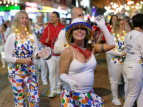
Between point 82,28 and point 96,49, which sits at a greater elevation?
point 82,28

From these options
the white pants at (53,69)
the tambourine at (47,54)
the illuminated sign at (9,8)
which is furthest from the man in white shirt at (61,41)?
the illuminated sign at (9,8)

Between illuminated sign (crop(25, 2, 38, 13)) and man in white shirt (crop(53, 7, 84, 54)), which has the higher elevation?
illuminated sign (crop(25, 2, 38, 13))

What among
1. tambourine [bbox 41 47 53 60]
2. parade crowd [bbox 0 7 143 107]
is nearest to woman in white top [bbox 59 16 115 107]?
parade crowd [bbox 0 7 143 107]

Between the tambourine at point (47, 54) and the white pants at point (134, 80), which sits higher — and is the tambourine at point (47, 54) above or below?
above

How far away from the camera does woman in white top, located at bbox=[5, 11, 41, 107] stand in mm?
2918

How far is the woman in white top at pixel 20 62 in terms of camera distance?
292 centimetres

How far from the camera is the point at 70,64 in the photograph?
2213 mm

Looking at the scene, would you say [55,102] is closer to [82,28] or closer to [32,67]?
[32,67]

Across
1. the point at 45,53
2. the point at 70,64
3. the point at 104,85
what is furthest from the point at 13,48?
the point at 104,85

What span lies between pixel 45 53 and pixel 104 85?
3554 mm

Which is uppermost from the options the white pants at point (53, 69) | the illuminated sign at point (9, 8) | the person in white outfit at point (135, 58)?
the illuminated sign at point (9, 8)

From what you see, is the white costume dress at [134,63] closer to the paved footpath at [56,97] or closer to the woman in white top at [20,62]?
the paved footpath at [56,97]

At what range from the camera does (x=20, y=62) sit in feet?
9.47

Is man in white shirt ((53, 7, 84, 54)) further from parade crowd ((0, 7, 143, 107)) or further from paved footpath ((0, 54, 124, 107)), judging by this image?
paved footpath ((0, 54, 124, 107))
